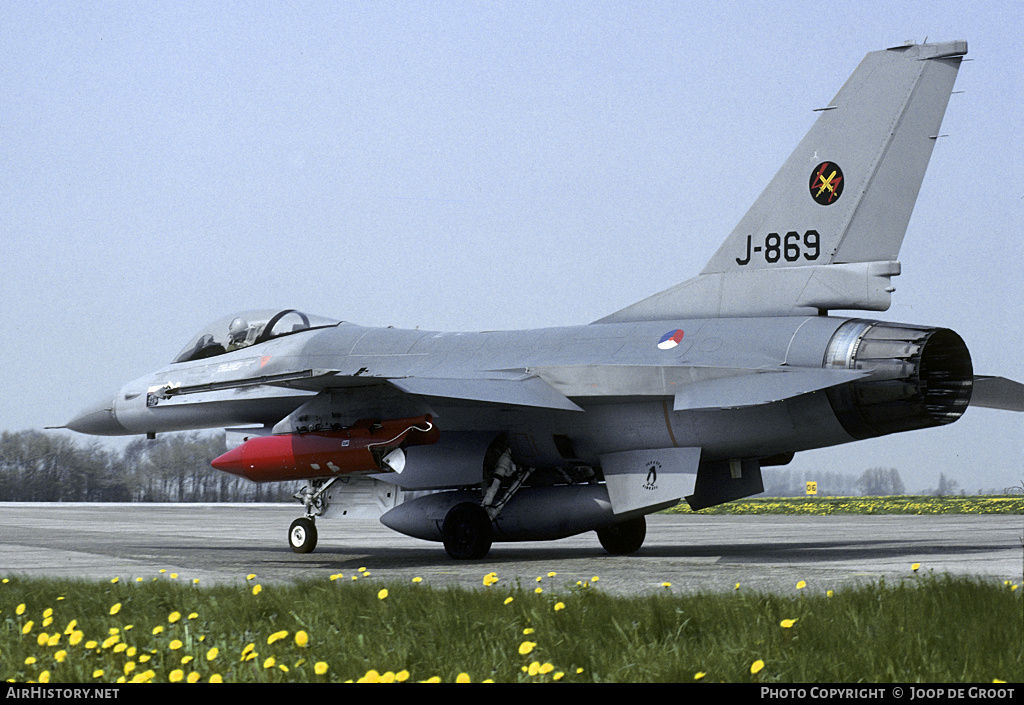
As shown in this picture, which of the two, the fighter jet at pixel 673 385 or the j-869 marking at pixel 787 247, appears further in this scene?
the j-869 marking at pixel 787 247

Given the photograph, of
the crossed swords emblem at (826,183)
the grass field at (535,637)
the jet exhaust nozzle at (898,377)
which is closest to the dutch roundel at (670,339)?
the jet exhaust nozzle at (898,377)

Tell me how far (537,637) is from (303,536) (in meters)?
9.22

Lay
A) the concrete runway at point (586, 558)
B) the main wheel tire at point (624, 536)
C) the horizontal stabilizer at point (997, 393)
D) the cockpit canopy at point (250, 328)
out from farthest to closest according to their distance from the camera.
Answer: the cockpit canopy at point (250, 328), the main wheel tire at point (624, 536), the horizontal stabilizer at point (997, 393), the concrete runway at point (586, 558)

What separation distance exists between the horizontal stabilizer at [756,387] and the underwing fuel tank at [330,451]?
3191mm

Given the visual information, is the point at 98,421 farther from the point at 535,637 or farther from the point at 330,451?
the point at 535,637

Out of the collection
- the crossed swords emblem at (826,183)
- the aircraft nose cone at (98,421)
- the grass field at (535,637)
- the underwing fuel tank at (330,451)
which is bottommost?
the grass field at (535,637)

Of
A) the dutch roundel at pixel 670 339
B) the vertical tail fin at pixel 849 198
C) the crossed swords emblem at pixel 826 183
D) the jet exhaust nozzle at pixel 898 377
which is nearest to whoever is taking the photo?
the jet exhaust nozzle at pixel 898 377

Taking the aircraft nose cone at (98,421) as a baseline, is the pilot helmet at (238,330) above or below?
above

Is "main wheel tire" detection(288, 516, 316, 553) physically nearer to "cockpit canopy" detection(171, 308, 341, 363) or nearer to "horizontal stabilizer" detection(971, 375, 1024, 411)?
"cockpit canopy" detection(171, 308, 341, 363)

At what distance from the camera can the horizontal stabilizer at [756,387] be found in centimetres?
971

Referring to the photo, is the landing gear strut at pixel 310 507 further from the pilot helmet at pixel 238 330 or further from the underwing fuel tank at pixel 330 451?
the pilot helmet at pixel 238 330

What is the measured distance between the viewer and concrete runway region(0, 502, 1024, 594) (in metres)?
7.93

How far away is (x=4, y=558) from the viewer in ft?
39.5
